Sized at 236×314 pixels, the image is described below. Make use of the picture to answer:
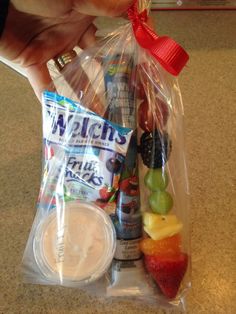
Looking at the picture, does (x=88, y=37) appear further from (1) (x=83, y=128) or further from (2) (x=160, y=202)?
(2) (x=160, y=202)

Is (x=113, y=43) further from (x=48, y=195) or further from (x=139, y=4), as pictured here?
(x=48, y=195)

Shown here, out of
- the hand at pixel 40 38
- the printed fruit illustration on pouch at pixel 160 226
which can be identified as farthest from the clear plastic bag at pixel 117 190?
the hand at pixel 40 38

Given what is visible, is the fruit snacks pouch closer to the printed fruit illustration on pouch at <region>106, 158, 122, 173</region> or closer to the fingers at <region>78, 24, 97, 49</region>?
the printed fruit illustration on pouch at <region>106, 158, 122, 173</region>

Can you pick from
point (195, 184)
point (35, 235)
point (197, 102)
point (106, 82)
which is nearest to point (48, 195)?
point (35, 235)

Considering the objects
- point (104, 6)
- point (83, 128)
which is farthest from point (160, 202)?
point (104, 6)

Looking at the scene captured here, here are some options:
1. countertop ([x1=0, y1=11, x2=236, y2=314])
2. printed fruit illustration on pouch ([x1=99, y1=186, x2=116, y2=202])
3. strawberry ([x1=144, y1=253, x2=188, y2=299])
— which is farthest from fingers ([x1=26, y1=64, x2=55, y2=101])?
strawberry ([x1=144, y1=253, x2=188, y2=299])

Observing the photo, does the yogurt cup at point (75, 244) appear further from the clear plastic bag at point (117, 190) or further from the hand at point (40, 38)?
the hand at point (40, 38)
